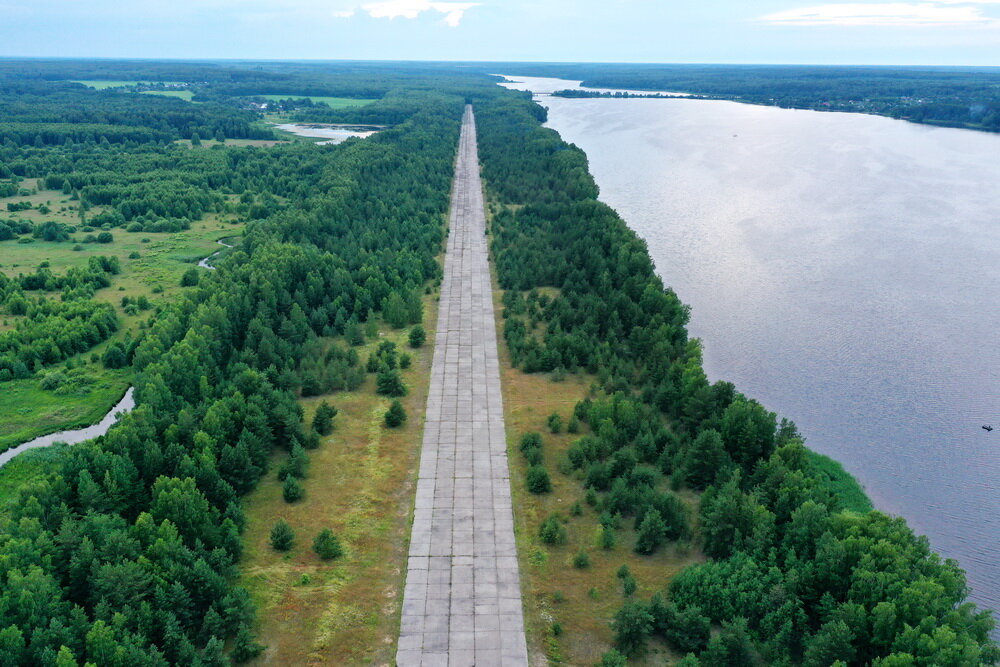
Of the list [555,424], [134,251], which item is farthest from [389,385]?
[134,251]

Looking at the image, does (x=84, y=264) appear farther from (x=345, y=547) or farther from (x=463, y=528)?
(x=463, y=528)

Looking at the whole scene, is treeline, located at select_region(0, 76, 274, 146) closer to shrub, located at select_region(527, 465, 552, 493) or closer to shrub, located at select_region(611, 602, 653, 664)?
shrub, located at select_region(527, 465, 552, 493)

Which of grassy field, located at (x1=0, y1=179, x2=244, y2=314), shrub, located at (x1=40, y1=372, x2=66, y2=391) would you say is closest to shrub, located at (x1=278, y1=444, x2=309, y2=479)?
shrub, located at (x1=40, y1=372, x2=66, y2=391)

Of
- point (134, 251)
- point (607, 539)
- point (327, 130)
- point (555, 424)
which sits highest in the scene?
point (327, 130)

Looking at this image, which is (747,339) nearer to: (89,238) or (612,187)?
(612,187)

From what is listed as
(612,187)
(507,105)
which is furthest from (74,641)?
(507,105)
